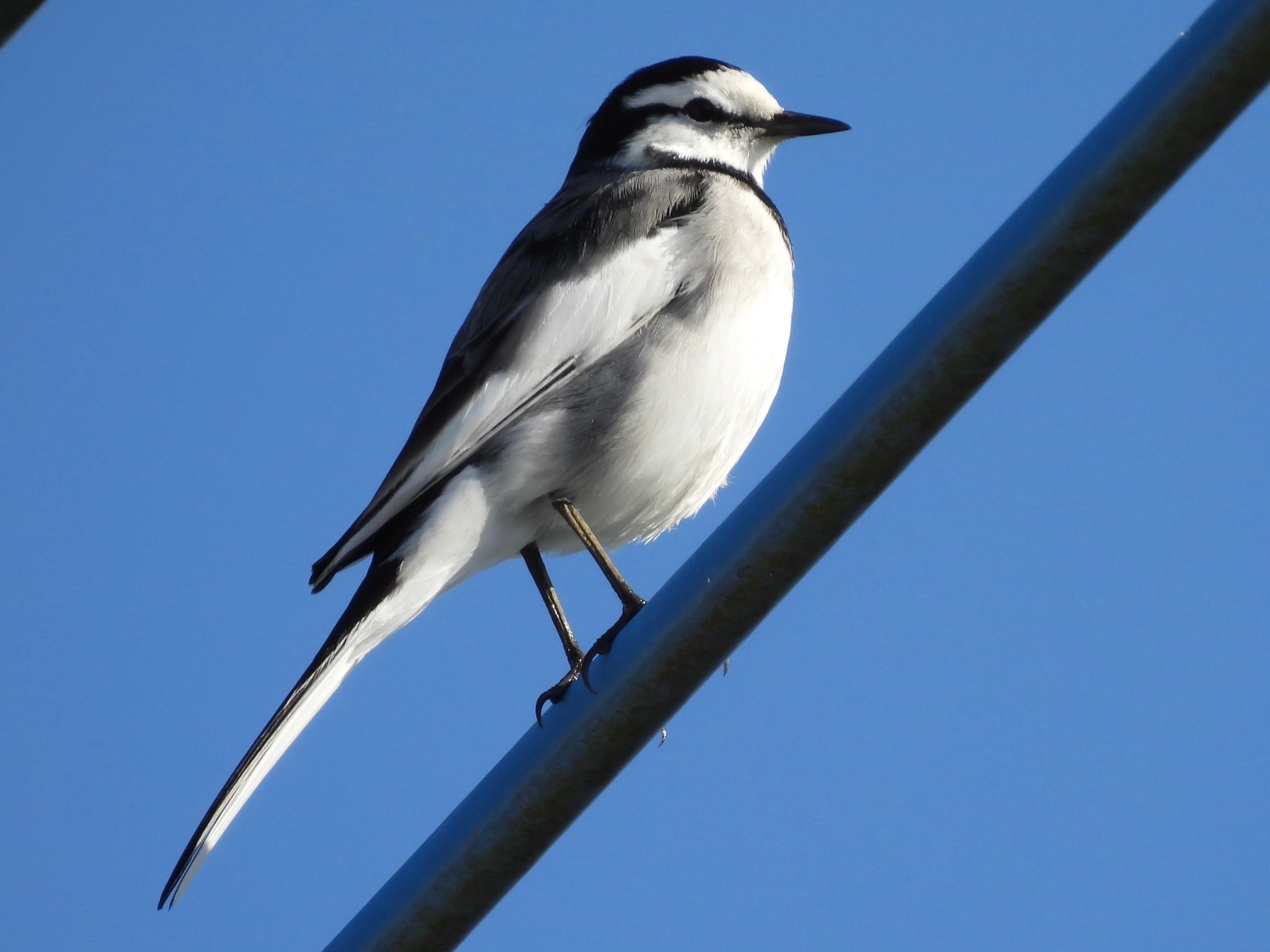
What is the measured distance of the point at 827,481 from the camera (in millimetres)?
2223

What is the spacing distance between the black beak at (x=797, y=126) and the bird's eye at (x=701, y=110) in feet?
0.68

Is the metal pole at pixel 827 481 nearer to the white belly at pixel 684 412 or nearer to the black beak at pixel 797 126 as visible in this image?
the white belly at pixel 684 412

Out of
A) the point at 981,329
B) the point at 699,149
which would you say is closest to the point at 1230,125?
the point at 981,329

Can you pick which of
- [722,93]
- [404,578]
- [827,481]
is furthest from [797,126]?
[827,481]

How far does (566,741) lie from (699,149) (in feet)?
12.4

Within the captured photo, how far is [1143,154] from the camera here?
6.47ft

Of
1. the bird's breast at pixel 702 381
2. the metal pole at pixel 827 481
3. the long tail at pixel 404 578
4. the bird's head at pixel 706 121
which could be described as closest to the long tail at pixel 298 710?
the long tail at pixel 404 578

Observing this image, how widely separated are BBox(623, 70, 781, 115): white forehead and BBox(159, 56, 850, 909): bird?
2.42ft

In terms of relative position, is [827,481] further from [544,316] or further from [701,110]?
[701,110]

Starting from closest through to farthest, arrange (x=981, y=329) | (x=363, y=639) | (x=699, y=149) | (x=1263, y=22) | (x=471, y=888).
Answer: (x=1263, y=22) → (x=981, y=329) → (x=471, y=888) → (x=363, y=639) → (x=699, y=149)

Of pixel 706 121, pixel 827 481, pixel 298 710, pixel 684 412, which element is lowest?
pixel 298 710

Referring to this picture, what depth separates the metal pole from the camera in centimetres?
196

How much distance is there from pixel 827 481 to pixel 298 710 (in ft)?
7.27

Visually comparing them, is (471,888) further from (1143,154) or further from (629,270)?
(629,270)
